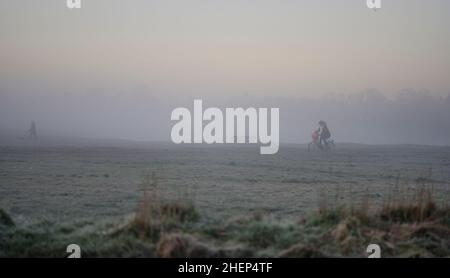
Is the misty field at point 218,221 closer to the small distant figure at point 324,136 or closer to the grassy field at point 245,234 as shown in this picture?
the grassy field at point 245,234

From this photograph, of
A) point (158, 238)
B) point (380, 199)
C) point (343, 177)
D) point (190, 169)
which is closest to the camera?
point (158, 238)

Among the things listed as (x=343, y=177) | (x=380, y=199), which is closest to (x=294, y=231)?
(x=380, y=199)

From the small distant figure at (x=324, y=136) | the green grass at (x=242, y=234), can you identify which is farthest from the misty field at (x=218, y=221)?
the small distant figure at (x=324, y=136)

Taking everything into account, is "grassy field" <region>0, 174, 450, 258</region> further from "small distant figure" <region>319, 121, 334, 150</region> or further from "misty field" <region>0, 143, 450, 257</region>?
"small distant figure" <region>319, 121, 334, 150</region>

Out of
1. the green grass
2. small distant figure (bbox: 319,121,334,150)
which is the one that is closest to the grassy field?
the green grass

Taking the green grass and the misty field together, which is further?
the misty field

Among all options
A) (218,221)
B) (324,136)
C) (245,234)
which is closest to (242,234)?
(245,234)

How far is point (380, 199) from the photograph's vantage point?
42.9 feet

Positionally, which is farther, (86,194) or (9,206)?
(86,194)

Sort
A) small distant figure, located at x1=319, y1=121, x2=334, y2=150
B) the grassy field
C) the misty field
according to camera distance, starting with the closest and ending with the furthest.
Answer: the grassy field < the misty field < small distant figure, located at x1=319, y1=121, x2=334, y2=150

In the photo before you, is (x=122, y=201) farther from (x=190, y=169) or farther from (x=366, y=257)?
(x=190, y=169)

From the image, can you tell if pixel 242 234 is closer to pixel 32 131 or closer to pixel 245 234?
pixel 245 234

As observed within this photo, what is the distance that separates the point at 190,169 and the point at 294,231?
1258 cm
